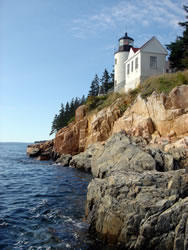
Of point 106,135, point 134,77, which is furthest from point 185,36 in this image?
point 106,135

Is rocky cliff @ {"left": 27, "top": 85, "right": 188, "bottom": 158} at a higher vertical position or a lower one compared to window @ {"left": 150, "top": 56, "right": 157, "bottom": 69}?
lower

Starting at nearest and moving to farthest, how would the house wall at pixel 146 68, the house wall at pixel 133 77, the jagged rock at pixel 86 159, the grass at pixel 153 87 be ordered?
1. the grass at pixel 153 87
2. the jagged rock at pixel 86 159
3. the house wall at pixel 146 68
4. the house wall at pixel 133 77

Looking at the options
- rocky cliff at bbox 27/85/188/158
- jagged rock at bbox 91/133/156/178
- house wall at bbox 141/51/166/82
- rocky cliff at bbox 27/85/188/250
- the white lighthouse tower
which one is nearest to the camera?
rocky cliff at bbox 27/85/188/250

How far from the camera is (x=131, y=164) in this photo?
1129 cm

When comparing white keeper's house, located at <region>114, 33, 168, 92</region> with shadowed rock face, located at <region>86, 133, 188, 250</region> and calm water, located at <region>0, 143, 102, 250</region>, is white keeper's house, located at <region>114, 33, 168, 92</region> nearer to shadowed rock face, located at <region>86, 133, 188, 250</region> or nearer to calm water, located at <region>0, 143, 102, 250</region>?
calm water, located at <region>0, 143, 102, 250</region>

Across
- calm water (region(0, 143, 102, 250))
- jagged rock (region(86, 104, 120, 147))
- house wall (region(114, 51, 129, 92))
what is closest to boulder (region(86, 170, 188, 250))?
calm water (region(0, 143, 102, 250))

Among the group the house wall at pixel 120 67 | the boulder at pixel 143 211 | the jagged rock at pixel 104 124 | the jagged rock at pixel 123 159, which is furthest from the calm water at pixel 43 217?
the house wall at pixel 120 67

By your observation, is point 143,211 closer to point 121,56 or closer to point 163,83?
point 163,83

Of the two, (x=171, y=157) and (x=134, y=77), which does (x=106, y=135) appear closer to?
(x=134, y=77)

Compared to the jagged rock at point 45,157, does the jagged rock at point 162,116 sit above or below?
above

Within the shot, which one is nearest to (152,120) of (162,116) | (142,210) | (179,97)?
(162,116)

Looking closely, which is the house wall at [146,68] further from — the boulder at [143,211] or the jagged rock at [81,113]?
the boulder at [143,211]

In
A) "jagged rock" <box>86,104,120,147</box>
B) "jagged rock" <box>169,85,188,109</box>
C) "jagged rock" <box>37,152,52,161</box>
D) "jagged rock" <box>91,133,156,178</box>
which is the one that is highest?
"jagged rock" <box>169,85,188,109</box>

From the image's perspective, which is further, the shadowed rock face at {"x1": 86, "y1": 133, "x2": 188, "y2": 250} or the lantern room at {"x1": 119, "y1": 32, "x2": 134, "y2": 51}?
the lantern room at {"x1": 119, "y1": 32, "x2": 134, "y2": 51}
